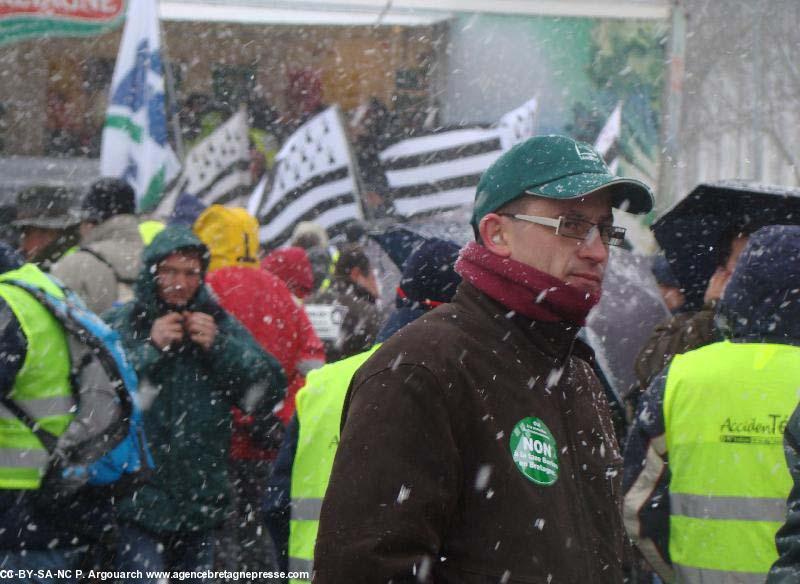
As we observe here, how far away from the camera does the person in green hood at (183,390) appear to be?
4.55 metres

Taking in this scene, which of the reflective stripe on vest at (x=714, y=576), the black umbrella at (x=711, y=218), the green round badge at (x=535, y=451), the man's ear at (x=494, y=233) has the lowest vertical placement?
the reflective stripe on vest at (x=714, y=576)

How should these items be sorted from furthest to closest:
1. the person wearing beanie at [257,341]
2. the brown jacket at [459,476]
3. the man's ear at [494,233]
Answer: the person wearing beanie at [257,341]
the man's ear at [494,233]
the brown jacket at [459,476]

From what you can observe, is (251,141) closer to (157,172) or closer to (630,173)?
(630,173)

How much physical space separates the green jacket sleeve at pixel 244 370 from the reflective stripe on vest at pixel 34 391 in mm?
1117

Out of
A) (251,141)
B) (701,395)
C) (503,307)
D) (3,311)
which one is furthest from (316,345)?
(251,141)

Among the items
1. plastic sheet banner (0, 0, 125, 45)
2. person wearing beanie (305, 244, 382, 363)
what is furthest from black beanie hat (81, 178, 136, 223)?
plastic sheet banner (0, 0, 125, 45)

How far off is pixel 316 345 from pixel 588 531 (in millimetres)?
3758

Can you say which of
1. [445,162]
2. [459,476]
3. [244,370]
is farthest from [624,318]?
[445,162]

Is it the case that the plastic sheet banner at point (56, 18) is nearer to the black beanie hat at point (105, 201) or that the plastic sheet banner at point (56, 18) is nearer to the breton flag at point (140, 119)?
the breton flag at point (140, 119)

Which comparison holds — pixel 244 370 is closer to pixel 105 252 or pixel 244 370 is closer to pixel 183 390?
pixel 183 390

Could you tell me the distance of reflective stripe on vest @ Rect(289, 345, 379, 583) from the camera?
3.49m

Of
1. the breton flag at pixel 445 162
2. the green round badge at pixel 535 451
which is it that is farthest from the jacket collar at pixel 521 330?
the breton flag at pixel 445 162

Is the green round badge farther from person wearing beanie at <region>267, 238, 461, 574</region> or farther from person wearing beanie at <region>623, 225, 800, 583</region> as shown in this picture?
person wearing beanie at <region>623, 225, 800, 583</region>

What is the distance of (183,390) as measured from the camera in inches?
184
